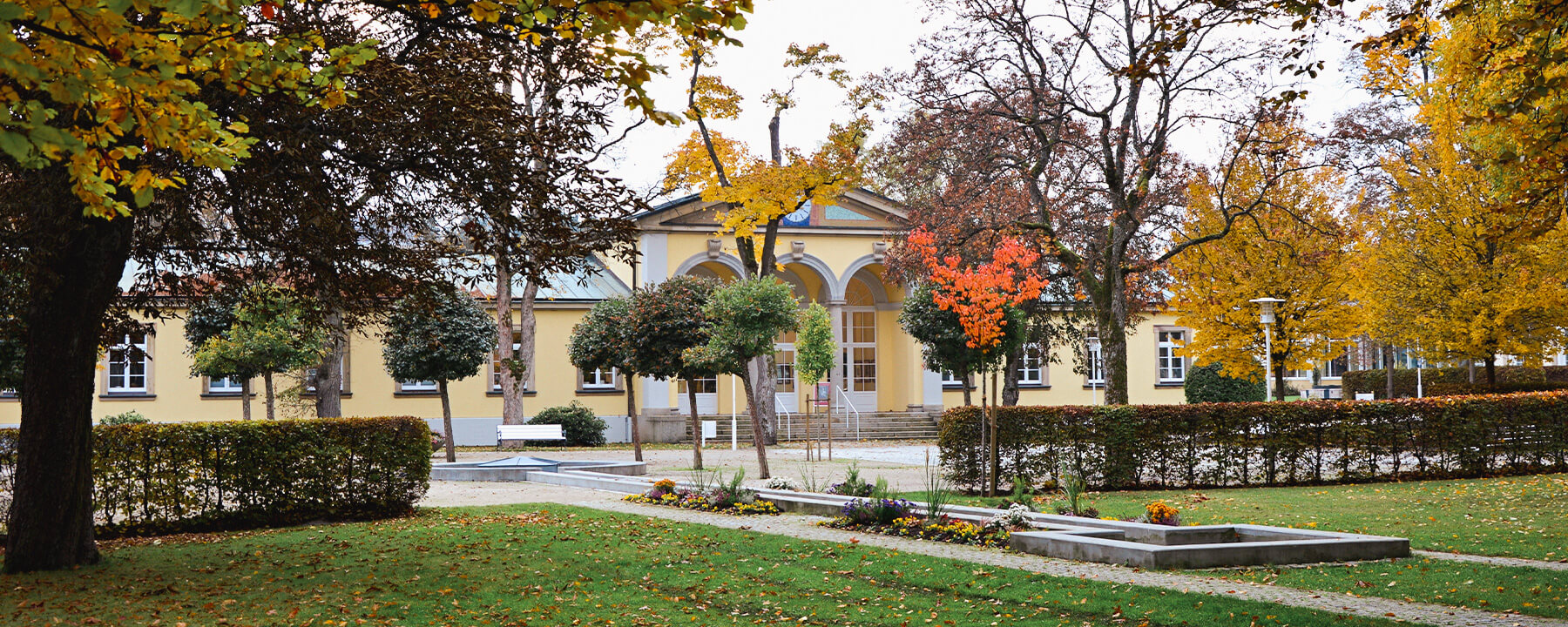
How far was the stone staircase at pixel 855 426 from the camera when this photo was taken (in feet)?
107

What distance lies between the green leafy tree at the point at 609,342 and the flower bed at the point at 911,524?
935 cm

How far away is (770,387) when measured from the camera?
98.2 ft

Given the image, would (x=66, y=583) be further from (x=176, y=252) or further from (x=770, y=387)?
(x=770, y=387)

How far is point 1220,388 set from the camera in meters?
32.7

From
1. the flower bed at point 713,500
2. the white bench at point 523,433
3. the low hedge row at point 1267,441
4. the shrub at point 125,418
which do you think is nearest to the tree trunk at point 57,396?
the flower bed at point 713,500

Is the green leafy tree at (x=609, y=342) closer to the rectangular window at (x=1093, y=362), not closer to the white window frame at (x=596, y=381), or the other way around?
the white window frame at (x=596, y=381)

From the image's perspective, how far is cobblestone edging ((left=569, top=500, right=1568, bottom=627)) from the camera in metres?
6.48

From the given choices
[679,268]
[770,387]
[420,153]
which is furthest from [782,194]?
[420,153]

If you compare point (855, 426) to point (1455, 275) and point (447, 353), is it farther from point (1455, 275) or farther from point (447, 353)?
point (1455, 275)

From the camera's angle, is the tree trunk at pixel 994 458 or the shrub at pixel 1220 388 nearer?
the tree trunk at pixel 994 458

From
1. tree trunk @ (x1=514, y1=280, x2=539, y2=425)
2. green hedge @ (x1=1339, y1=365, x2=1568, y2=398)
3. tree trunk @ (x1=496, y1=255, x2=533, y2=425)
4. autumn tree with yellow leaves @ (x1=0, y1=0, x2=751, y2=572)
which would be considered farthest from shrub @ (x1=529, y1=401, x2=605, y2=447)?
green hedge @ (x1=1339, y1=365, x2=1568, y2=398)

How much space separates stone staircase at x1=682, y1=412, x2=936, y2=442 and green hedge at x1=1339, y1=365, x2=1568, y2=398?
12.7 m

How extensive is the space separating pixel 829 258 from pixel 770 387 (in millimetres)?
5776

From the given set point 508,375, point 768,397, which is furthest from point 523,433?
→ point 768,397
